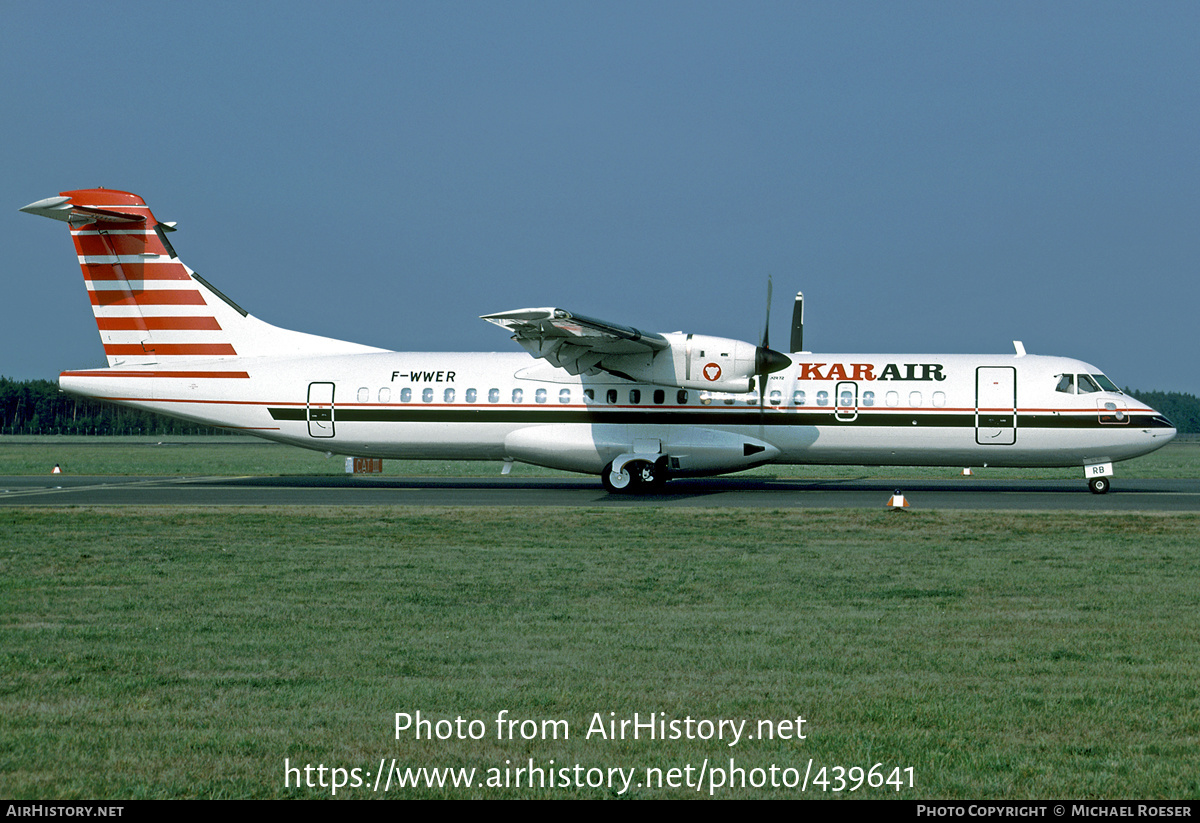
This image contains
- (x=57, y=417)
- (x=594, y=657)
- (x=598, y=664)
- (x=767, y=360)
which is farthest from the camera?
(x=57, y=417)

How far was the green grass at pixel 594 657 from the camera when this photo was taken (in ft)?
17.8

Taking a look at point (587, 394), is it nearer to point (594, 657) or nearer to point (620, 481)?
point (620, 481)

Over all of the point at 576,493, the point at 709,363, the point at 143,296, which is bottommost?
the point at 576,493

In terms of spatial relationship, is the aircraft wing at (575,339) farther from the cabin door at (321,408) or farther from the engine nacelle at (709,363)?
the cabin door at (321,408)

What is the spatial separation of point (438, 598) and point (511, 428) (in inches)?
589

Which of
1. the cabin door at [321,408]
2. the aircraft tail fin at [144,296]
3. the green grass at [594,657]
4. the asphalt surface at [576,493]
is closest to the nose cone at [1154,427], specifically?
the asphalt surface at [576,493]

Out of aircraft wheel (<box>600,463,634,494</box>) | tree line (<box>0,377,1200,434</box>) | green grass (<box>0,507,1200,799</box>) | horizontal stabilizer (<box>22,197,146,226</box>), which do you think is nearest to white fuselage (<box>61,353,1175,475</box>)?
aircraft wheel (<box>600,463,634,494</box>)

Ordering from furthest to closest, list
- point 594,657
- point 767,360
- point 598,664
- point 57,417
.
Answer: point 57,417, point 767,360, point 594,657, point 598,664

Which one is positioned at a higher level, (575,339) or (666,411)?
(575,339)

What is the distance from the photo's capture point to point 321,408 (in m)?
25.7

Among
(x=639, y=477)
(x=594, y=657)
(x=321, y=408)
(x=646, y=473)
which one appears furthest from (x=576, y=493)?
(x=594, y=657)

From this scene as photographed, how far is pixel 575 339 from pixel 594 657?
631 inches

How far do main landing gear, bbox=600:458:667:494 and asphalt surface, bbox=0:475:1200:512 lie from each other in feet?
1.61

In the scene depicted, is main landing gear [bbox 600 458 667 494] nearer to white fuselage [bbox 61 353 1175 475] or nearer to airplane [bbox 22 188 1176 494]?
airplane [bbox 22 188 1176 494]
